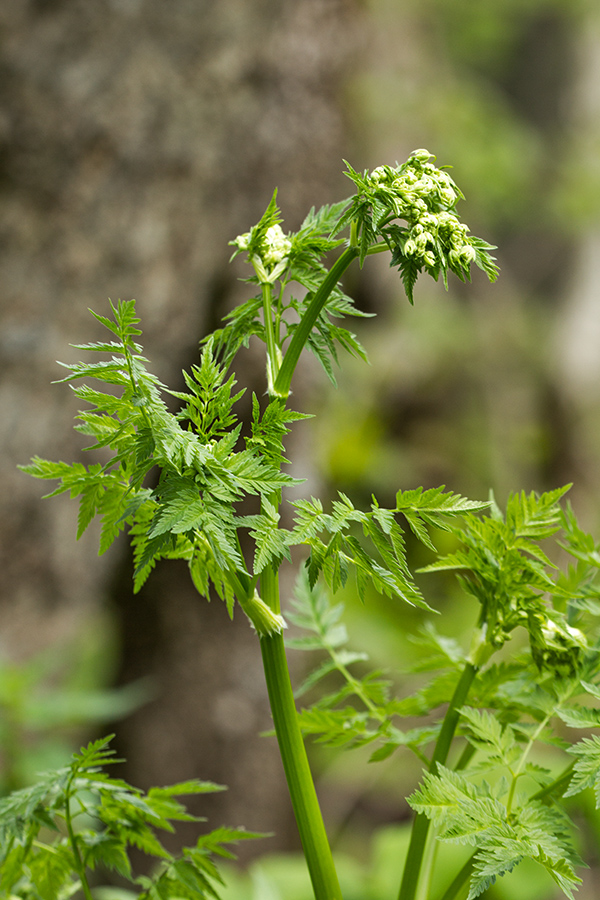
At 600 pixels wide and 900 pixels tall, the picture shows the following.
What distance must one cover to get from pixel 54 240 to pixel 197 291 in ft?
1.70

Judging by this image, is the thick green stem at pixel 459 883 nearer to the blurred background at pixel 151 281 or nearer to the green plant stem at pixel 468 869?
the green plant stem at pixel 468 869

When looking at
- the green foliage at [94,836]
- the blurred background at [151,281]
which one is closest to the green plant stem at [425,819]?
Result: the green foliage at [94,836]

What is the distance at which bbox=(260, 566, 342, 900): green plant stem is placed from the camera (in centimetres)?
62

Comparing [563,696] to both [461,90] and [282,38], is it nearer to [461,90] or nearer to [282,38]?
[282,38]

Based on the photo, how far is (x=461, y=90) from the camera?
194 inches

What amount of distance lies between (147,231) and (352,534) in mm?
2218

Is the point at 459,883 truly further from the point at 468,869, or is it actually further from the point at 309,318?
the point at 309,318

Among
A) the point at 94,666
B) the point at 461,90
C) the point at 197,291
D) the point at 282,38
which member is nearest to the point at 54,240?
the point at 197,291

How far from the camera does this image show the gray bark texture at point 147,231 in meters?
Result: 2.48

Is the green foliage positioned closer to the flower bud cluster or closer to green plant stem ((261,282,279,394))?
green plant stem ((261,282,279,394))

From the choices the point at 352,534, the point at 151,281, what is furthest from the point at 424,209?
the point at 151,281

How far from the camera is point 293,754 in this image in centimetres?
62

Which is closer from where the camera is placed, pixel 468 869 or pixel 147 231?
pixel 468 869

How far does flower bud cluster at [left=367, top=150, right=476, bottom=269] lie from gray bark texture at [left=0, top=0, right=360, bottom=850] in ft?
6.84
